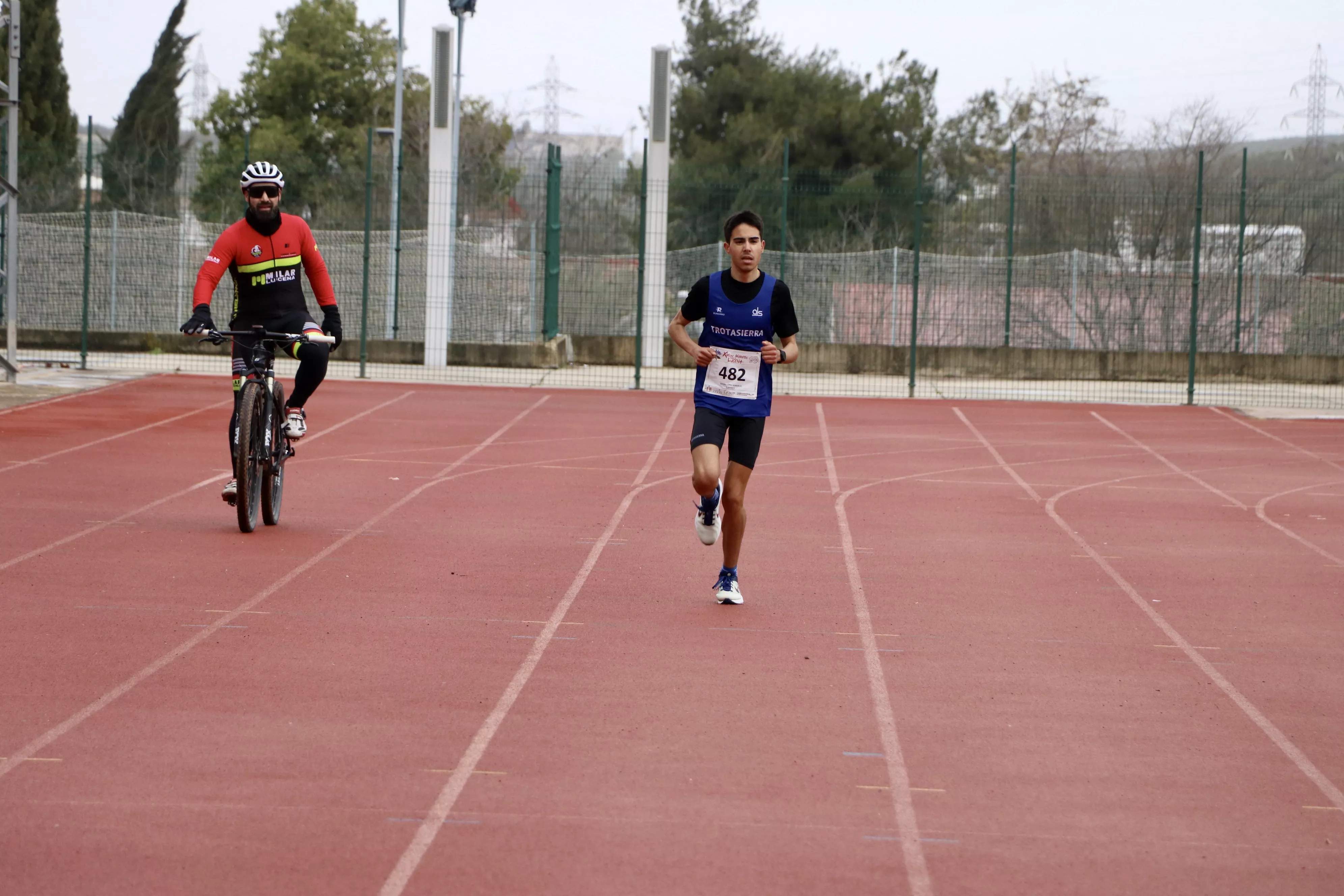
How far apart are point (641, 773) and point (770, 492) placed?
665 cm

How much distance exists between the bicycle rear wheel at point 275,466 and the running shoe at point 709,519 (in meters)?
2.54

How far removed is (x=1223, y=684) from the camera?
6.25 metres

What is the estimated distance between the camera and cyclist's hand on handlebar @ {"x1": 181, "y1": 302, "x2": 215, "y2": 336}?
26.9ft

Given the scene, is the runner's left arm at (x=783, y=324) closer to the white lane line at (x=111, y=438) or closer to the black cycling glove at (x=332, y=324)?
the black cycling glove at (x=332, y=324)

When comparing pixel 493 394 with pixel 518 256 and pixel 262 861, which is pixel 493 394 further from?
pixel 262 861

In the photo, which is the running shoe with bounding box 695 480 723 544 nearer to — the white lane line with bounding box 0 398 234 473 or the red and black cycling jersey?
the red and black cycling jersey

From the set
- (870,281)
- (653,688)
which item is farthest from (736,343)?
(870,281)

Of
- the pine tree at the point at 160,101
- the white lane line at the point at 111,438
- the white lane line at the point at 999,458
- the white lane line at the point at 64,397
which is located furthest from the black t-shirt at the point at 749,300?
the pine tree at the point at 160,101

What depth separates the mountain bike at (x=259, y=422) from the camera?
851 cm

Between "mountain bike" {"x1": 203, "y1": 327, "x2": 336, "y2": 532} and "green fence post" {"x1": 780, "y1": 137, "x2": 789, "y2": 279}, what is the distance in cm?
1314

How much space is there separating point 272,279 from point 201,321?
641 millimetres

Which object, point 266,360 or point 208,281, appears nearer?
point 208,281

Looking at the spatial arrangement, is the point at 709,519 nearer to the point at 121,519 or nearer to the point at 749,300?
the point at 749,300

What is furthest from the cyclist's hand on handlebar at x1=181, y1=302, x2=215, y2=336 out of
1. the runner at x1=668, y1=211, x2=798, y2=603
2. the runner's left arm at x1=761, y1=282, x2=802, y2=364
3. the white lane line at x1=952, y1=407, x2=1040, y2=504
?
the white lane line at x1=952, y1=407, x2=1040, y2=504
